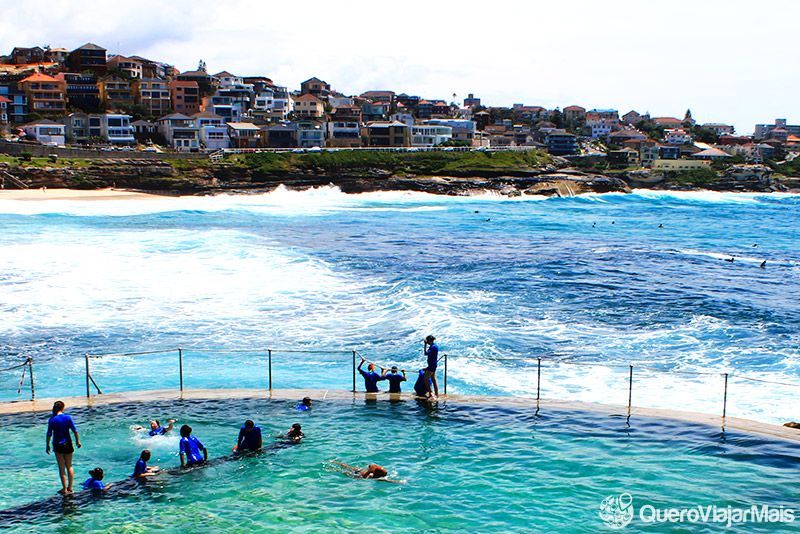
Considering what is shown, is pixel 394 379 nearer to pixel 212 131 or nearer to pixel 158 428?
pixel 158 428

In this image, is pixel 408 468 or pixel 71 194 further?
pixel 71 194

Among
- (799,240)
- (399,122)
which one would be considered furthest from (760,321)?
(399,122)

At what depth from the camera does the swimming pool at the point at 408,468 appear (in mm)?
11188

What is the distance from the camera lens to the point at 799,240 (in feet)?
198

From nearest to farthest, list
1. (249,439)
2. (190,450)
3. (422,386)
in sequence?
(190,450) → (249,439) → (422,386)

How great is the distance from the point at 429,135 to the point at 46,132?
→ 203ft

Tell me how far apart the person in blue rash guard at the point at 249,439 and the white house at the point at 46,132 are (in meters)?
90.7

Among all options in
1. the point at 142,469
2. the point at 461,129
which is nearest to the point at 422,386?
the point at 142,469

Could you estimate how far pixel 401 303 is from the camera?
98.3ft

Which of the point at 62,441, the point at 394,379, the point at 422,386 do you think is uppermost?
the point at 62,441

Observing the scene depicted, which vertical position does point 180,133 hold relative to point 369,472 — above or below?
above

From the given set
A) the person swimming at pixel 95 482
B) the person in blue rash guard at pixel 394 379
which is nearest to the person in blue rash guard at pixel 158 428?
the person swimming at pixel 95 482

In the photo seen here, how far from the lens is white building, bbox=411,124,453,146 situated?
415 ft

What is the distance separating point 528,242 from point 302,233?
53.8ft
